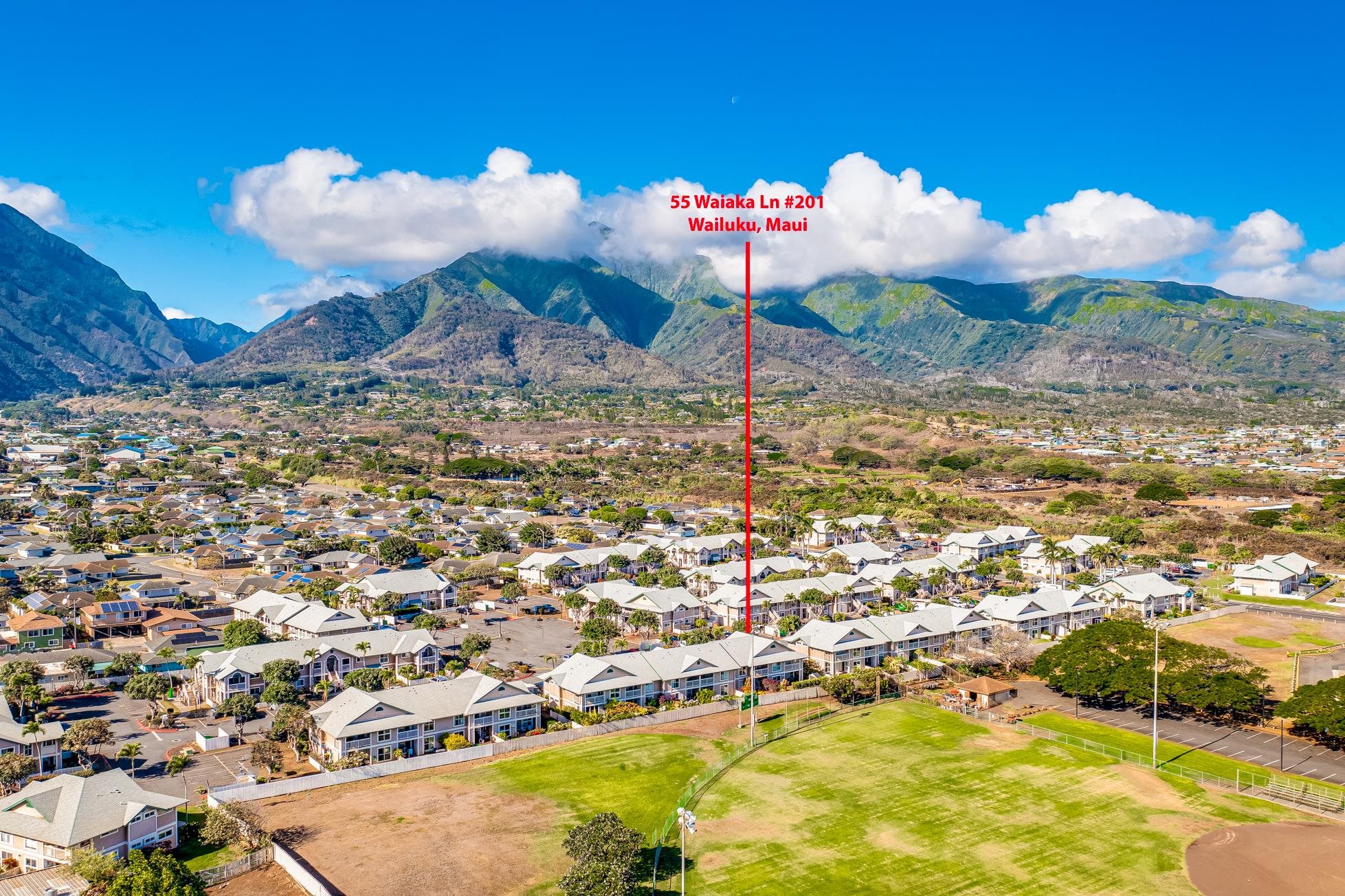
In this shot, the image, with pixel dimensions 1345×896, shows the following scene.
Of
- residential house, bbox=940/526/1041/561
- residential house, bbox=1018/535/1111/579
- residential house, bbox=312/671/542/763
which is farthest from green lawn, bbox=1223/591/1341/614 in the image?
residential house, bbox=312/671/542/763

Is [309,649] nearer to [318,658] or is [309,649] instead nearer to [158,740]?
[318,658]

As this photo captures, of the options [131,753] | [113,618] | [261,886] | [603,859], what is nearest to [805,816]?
[603,859]

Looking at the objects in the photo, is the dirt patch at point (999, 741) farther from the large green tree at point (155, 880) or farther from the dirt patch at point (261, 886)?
the large green tree at point (155, 880)

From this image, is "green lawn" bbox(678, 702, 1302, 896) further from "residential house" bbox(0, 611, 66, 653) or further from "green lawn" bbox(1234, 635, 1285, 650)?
"residential house" bbox(0, 611, 66, 653)

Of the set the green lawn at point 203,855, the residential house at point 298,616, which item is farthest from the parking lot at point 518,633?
the green lawn at point 203,855

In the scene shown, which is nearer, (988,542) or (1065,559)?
(1065,559)
